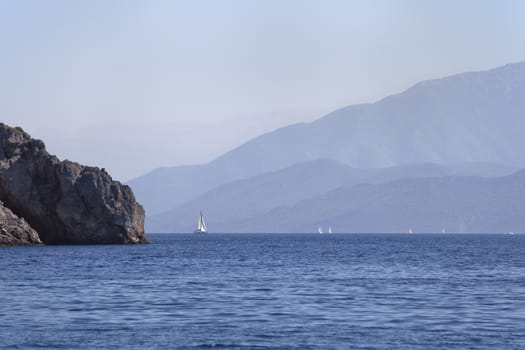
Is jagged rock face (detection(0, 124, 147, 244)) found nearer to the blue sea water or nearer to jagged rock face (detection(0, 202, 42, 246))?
jagged rock face (detection(0, 202, 42, 246))

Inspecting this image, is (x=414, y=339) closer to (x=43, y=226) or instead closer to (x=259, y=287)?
(x=259, y=287)

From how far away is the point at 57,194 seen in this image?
17012 centimetres

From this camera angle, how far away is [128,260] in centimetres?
12369

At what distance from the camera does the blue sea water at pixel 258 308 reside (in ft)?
168

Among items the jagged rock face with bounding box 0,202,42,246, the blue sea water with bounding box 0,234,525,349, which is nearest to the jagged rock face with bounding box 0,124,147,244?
the jagged rock face with bounding box 0,202,42,246

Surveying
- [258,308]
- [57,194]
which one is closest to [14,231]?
[57,194]

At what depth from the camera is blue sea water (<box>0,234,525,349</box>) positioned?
5109 cm

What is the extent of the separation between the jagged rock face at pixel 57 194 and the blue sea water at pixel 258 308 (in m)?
61.3

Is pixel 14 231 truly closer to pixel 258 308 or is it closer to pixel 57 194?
pixel 57 194

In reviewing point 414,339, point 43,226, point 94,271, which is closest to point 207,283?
point 94,271

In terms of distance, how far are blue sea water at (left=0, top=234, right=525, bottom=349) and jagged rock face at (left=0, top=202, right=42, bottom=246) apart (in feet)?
165

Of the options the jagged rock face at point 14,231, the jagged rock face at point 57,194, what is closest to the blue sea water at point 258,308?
the jagged rock face at point 14,231

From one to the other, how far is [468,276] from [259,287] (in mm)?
27016

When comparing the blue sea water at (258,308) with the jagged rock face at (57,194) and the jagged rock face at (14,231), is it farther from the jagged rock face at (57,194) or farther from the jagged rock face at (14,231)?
the jagged rock face at (57,194)
